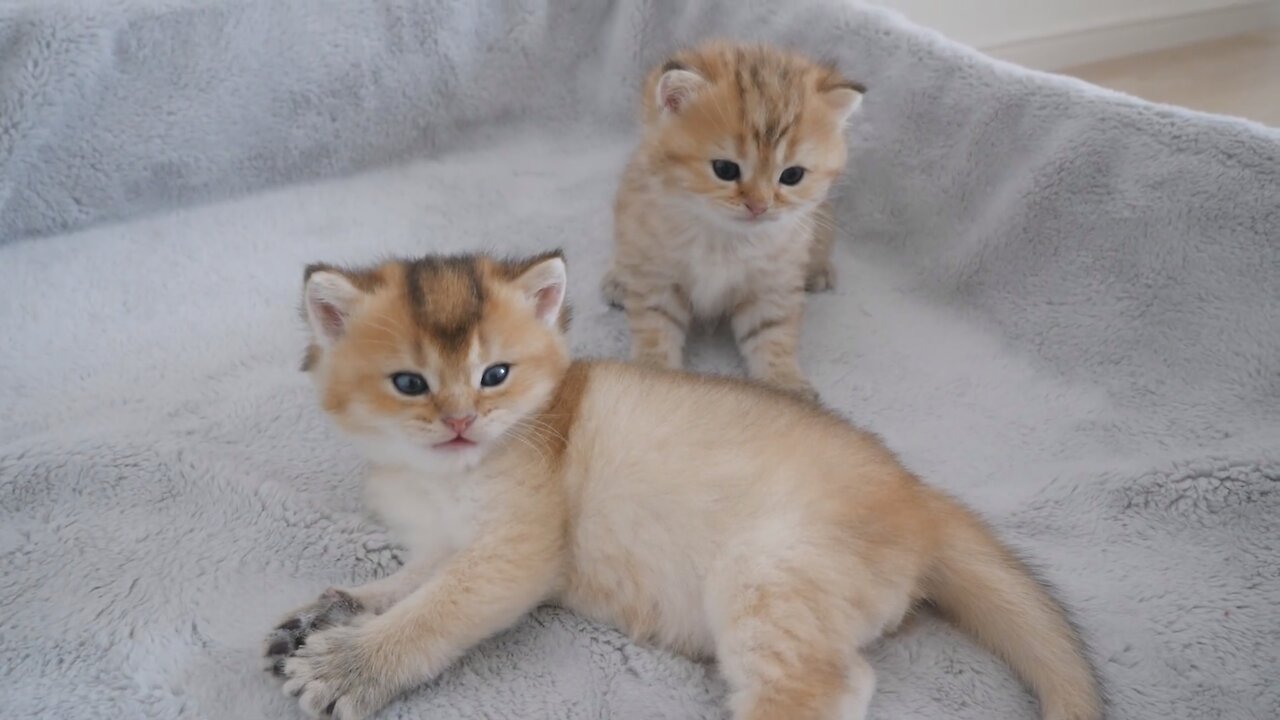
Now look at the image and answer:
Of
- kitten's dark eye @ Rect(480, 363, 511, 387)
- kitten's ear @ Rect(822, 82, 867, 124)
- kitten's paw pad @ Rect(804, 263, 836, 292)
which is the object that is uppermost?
kitten's ear @ Rect(822, 82, 867, 124)

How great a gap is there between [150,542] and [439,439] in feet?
1.85

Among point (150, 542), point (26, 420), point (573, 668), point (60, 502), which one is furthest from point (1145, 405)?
point (26, 420)

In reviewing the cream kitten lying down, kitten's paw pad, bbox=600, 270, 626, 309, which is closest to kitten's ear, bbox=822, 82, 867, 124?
kitten's paw pad, bbox=600, 270, 626, 309

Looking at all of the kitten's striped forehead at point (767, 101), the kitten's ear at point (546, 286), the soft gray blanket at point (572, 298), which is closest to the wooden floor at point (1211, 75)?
the soft gray blanket at point (572, 298)

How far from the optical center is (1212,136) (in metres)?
1.64

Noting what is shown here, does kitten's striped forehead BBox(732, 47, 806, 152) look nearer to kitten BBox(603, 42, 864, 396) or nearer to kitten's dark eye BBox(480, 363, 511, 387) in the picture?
kitten BBox(603, 42, 864, 396)

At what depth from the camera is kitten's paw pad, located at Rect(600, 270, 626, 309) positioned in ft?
6.48

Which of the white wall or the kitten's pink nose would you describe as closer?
the kitten's pink nose

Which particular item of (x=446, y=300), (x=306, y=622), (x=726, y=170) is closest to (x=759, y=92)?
(x=726, y=170)

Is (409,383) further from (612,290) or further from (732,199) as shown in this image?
(612,290)

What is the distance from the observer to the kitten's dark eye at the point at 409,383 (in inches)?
47.6

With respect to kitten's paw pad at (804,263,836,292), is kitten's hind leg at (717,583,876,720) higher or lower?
higher

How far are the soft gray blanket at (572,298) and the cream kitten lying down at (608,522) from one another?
9cm

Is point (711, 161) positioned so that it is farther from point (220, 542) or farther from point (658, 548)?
point (220, 542)
